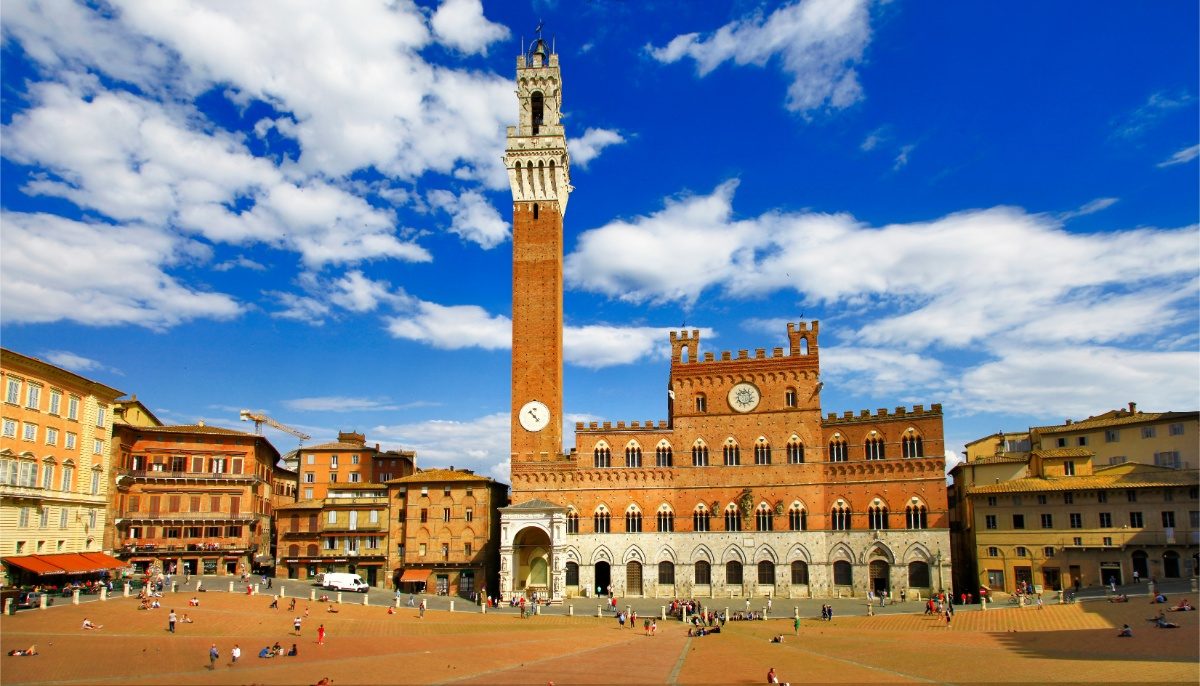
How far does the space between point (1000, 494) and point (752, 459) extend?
18388 millimetres

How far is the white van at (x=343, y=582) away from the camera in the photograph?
6203 cm

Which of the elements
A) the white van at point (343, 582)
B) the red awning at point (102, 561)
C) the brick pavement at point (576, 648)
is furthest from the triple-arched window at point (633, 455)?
the red awning at point (102, 561)

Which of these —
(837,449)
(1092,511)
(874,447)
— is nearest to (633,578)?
(837,449)

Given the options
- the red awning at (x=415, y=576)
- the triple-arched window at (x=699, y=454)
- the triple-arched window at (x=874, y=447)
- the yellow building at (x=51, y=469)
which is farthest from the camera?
the red awning at (x=415, y=576)

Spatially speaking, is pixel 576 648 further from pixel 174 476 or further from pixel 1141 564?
pixel 174 476

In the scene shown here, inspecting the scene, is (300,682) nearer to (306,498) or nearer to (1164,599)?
(1164,599)

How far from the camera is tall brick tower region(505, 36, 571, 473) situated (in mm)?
67938

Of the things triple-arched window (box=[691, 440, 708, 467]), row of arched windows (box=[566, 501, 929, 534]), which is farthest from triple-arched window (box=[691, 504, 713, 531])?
triple-arched window (box=[691, 440, 708, 467])

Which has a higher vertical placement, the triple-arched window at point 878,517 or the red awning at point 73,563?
the triple-arched window at point 878,517

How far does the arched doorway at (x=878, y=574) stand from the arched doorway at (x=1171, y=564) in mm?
18051

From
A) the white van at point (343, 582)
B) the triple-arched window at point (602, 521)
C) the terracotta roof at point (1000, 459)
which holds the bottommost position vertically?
the white van at point (343, 582)

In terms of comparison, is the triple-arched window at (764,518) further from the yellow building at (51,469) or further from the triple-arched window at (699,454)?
the yellow building at (51,469)

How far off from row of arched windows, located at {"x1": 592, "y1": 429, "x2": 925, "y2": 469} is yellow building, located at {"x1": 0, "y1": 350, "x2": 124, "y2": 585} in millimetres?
35417

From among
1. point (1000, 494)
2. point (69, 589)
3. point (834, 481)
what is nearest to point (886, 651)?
point (834, 481)
